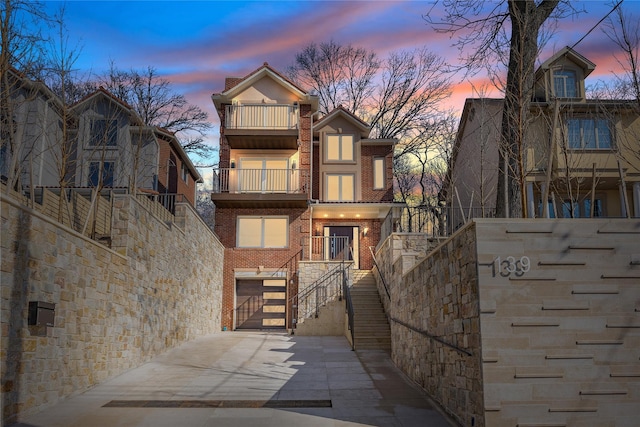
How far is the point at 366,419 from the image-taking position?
8.15m

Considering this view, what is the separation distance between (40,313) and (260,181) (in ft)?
54.8

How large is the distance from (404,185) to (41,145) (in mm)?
21450

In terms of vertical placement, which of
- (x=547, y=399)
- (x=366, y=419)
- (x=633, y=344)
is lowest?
(x=366, y=419)

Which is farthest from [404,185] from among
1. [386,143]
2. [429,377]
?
[429,377]

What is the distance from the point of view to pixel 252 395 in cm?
961

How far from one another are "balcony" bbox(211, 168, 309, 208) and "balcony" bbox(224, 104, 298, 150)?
125 centimetres

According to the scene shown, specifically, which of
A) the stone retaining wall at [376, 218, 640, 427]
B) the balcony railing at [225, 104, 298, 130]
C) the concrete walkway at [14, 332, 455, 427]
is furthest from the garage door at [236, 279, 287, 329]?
the stone retaining wall at [376, 218, 640, 427]

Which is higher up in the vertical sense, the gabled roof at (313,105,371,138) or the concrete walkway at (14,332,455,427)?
the gabled roof at (313,105,371,138)

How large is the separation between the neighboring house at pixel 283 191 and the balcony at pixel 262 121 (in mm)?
44

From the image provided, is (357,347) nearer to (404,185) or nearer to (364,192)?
(364,192)

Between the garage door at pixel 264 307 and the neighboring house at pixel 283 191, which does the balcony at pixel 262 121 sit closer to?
the neighboring house at pixel 283 191

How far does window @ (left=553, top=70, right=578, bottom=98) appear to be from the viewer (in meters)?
22.7

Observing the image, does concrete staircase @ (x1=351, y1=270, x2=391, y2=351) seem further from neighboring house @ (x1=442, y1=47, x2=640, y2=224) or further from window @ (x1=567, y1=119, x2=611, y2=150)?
window @ (x1=567, y1=119, x2=611, y2=150)

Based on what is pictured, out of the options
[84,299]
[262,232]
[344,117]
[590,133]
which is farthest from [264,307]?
[590,133]
